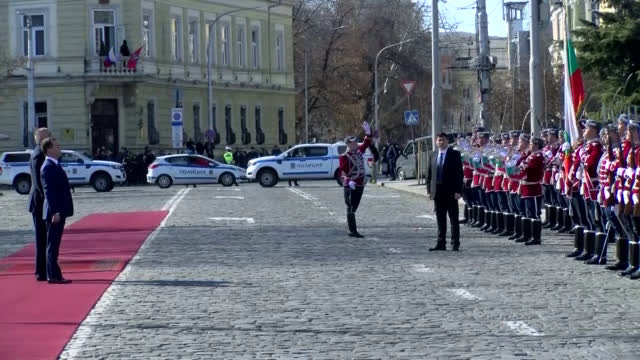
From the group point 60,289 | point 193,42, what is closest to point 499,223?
point 60,289

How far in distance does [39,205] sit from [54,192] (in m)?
0.50

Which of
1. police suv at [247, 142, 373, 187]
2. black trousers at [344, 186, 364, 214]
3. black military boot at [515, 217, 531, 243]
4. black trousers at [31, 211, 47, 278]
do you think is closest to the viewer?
black trousers at [31, 211, 47, 278]

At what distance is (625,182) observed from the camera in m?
17.8

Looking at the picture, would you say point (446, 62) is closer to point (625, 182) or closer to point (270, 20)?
point (270, 20)

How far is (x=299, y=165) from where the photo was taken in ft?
191

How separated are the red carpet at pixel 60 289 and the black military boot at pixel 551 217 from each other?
303 inches

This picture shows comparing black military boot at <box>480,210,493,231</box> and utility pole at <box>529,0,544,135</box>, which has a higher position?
utility pole at <box>529,0,544,135</box>

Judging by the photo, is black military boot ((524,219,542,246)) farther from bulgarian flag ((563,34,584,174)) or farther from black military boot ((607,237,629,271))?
black military boot ((607,237,629,271))

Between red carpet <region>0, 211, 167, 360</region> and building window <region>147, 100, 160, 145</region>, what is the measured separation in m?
44.2

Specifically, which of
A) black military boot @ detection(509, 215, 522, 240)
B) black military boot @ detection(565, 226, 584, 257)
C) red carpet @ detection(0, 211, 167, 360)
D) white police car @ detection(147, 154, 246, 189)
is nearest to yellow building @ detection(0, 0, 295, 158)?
white police car @ detection(147, 154, 246, 189)

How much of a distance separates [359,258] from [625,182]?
481 centimetres

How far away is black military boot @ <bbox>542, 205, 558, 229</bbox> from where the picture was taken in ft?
90.4

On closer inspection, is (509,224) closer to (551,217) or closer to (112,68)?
(551,217)

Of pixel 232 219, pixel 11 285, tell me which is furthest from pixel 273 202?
pixel 11 285
